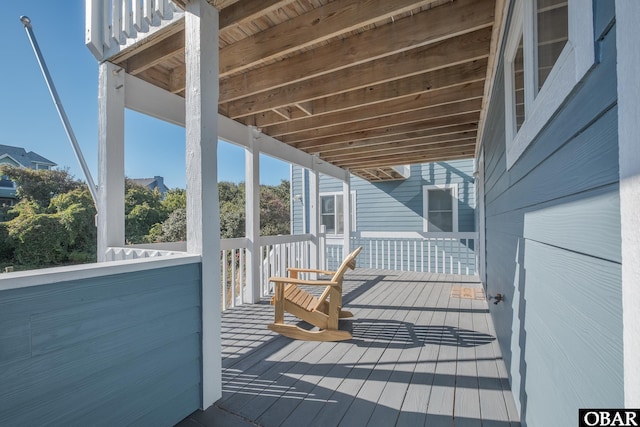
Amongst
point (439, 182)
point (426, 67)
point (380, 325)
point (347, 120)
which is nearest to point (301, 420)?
point (380, 325)

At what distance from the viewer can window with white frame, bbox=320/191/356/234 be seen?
9.27m

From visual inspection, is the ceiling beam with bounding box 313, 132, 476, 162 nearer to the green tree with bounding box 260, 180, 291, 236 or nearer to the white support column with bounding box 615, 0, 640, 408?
the white support column with bounding box 615, 0, 640, 408

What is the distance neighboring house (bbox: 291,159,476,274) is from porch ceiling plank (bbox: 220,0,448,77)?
194 inches

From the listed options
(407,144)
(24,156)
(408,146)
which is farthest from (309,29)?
(408,146)

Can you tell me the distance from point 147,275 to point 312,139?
380 centimetres

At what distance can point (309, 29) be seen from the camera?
2379mm

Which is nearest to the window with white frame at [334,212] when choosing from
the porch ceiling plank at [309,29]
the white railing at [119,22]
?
the porch ceiling plank at [309,29]

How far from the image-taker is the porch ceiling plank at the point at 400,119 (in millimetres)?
3744

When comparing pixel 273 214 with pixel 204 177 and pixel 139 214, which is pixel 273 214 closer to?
pixel 139 214

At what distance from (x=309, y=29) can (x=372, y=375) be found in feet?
8.79

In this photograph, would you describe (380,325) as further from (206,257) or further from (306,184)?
(306,184)

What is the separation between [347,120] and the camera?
159 inches

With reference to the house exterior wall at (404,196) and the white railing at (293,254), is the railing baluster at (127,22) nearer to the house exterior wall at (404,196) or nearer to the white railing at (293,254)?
the white railing at (293,254)

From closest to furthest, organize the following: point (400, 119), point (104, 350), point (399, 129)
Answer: point (104, 350) → point (400, 119) → point (399, 129)
